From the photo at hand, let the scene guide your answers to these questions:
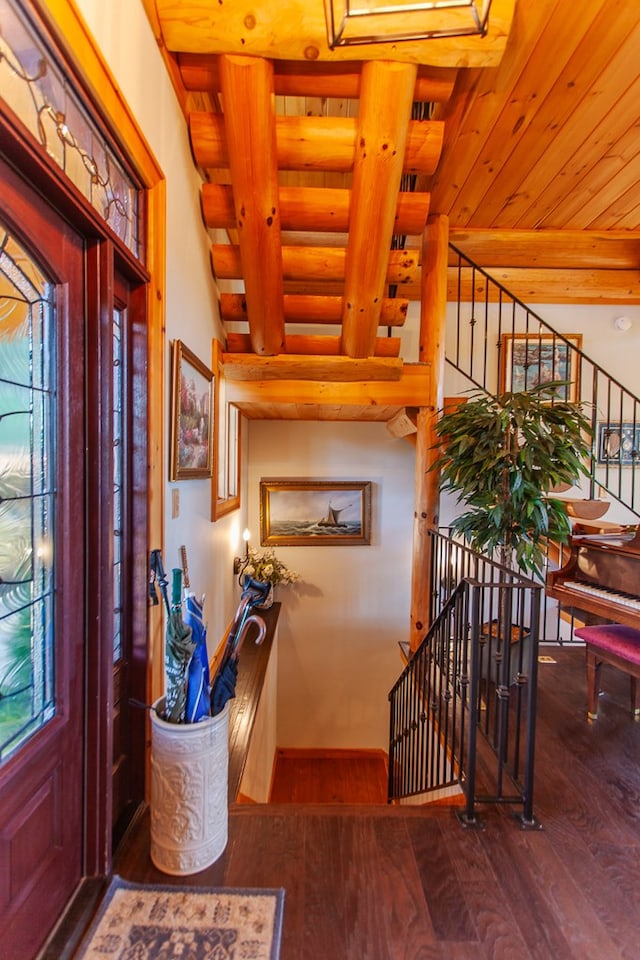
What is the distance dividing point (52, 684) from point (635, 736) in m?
2.85

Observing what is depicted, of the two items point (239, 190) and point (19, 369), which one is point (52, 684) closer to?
point (19, 369)

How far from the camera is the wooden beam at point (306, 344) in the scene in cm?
265

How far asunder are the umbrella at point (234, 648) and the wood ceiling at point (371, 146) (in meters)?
1.60

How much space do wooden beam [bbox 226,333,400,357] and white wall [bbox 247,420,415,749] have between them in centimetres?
146

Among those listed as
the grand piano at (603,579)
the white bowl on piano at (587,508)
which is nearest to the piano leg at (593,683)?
the grand piano at (603,579)

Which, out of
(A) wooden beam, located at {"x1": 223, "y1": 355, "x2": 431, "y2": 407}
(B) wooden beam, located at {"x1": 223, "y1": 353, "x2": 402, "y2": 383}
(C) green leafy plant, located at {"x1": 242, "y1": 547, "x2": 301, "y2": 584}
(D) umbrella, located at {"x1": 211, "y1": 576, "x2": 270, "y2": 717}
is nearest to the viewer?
(D) umbrella, located at {"x1": 211, "y1": 576, "x2": 270, "y2": 717}

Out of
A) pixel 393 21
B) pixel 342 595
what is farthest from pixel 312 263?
pixel 342 595

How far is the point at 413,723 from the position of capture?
251cm

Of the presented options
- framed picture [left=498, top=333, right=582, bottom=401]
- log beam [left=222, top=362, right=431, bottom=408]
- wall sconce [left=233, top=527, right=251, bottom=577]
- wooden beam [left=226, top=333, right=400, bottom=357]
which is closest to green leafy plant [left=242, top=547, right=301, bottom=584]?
wall sconce [left=233, top=527, right=251, bottom=577]

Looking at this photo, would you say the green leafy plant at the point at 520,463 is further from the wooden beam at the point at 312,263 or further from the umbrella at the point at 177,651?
the umbrella at the point at 177,651

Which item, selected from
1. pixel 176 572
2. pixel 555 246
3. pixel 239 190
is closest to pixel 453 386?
pixel 555 246

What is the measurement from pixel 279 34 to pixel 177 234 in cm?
82

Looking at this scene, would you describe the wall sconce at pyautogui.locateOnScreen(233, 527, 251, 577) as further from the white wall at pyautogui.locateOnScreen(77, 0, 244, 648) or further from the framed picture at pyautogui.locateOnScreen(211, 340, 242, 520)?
the white wall at pyautogui.locateOnScreen(77, 0, 244, 648)

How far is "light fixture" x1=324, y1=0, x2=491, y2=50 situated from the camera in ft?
4.11
